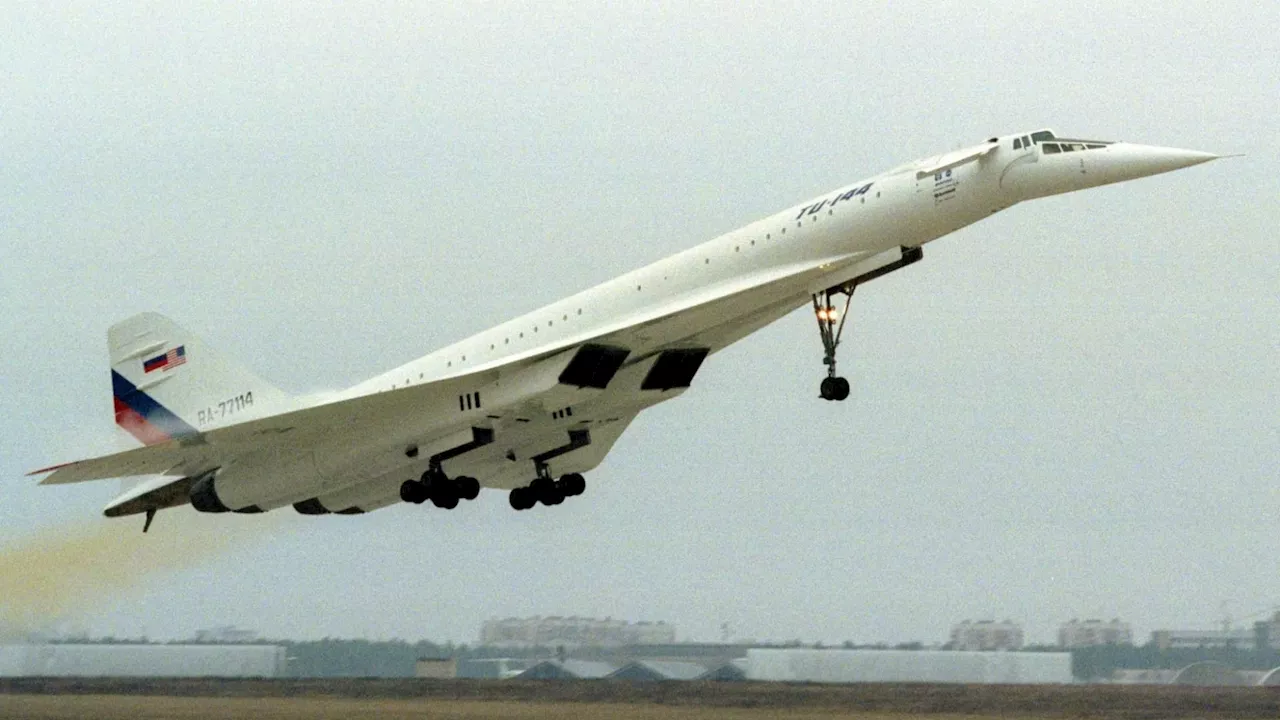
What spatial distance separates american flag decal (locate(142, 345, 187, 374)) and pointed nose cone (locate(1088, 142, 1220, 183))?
11134 millimetres

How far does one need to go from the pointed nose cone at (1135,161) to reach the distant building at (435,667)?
51.6 ft

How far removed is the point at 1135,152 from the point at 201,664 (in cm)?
1792

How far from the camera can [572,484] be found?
66.0 feet

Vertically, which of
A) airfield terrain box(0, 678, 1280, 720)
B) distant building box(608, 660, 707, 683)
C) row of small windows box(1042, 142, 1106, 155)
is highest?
row of small windows box(1042, 142, 1106, 155)

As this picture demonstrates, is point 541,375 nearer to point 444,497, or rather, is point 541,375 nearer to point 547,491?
point 444,497

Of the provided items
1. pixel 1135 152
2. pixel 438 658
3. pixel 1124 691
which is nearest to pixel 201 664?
pixel 438 658

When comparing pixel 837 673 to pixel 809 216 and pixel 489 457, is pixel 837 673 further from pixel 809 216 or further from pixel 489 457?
pixel 809 216

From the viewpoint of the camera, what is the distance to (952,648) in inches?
1113

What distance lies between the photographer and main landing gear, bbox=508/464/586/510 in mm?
20125

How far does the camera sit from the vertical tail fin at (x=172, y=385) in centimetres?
2088

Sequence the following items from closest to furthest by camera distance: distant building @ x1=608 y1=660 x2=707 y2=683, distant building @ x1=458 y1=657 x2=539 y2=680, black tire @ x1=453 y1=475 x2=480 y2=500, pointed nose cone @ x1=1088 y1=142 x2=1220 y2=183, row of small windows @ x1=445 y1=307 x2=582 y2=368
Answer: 1. pointed nose cone @ x1=1088 y1=142 x2=1220 y2=183
2. row of small windows @ x1=445 y1=307 x2=582 y2=368
3. black tire @ x1=453 y1=475 x2=480 y2=500
4. distant building @ x1=608 y1=660 x2=707 y2=683
5. distant building @ x1=458 y1=657 x2=539 y2=680

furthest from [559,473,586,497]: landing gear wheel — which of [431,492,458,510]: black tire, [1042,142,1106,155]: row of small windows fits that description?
[1042,142,1106,155]: row of small windows

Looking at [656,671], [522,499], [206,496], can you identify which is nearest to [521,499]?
[522,499]

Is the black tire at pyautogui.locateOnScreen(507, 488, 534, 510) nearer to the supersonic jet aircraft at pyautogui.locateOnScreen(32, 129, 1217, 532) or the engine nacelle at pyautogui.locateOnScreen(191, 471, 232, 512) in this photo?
the supersonic jet aircraft at pyautogui.locateOnScreen(32, 129, 1217, 532)
